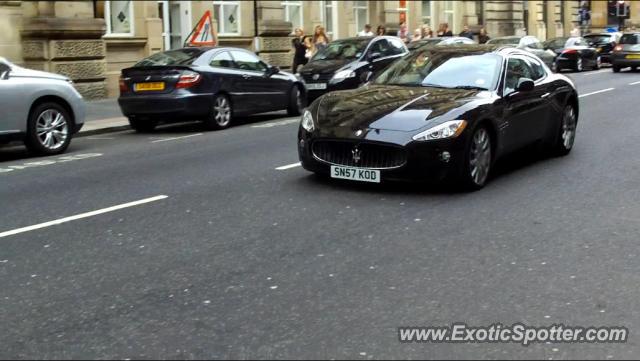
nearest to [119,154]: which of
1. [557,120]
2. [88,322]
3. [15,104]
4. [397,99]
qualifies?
[15,104]

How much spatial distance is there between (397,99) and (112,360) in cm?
510

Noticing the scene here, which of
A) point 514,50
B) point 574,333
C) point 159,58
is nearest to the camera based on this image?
point 574,333

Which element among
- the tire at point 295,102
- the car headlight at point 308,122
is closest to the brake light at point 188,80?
the tire at point 295,102

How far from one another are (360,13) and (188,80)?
19.2 meters

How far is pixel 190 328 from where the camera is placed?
4680mm

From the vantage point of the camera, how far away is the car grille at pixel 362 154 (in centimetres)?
805

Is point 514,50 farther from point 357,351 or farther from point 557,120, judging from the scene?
point 357,351

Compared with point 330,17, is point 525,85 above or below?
below

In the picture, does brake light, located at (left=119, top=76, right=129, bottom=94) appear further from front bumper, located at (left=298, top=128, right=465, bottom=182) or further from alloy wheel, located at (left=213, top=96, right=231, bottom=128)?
front bumper, located at (left=298, top=128, right=465, bottom=182)

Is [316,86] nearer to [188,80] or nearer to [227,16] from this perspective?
[188,80]

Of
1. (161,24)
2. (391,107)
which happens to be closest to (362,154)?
(391,107)

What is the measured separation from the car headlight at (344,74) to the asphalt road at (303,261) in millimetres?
9600

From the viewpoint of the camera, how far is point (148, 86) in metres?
15.2

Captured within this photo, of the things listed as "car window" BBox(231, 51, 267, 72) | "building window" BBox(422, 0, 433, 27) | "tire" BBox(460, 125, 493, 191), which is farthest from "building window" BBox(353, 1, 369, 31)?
"tire" BBox(460, 125, 493, 191)
